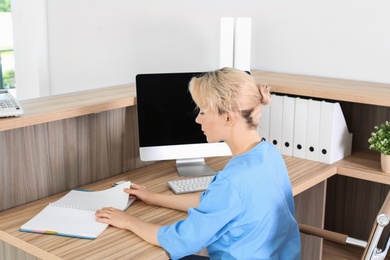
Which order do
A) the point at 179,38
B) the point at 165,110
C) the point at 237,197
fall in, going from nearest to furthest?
the point at 237,197 < the point at 165,110 < the point at 179,38

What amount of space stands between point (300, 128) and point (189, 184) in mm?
657

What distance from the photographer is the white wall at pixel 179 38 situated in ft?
8.74

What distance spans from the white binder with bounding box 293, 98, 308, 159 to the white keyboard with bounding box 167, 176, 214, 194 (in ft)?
1.73

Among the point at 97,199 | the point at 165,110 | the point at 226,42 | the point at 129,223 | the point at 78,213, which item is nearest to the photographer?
the point at 129,223

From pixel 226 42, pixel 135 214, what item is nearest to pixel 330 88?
pixel 226 42

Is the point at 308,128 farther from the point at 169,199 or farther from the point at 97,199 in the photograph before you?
the point at 97,199

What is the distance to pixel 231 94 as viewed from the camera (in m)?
1.63

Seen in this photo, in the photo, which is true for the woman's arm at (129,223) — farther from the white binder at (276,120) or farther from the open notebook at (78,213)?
the white binder at (276,120)

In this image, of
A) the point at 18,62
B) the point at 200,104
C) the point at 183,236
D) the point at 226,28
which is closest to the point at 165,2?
the point at 226,28

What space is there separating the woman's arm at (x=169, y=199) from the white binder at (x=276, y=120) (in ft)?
2.35

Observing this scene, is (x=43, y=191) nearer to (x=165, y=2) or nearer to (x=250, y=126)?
(x=250, y=126)

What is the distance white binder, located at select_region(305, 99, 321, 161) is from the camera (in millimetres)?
2465

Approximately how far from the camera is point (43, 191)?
2.10m

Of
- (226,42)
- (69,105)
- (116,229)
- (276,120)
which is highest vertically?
(226,42)
